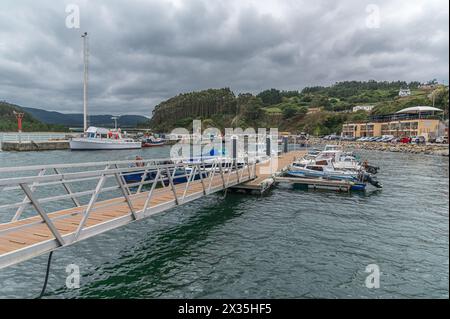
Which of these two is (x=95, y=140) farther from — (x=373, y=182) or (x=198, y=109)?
(x=198, y=109)

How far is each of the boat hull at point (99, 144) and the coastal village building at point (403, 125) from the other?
86.0 m

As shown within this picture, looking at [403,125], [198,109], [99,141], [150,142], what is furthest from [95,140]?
[198,109]

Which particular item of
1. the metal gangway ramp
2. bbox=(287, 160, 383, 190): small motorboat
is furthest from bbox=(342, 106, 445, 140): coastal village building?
the metal gangway ramp

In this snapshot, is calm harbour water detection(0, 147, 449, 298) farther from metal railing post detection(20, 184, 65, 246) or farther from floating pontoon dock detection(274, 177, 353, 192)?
floating pontoon dock detection(274, 177, 353, 192)

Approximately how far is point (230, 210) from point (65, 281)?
1199 cm

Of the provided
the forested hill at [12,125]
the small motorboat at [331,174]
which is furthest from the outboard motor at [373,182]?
the forested hill at [12,125]

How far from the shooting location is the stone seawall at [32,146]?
6588 cm

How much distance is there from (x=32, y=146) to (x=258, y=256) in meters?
72.3

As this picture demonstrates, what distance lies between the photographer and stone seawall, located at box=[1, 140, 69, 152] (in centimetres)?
6588

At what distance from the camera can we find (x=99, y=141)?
244 feet

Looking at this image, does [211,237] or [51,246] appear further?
[211,237]

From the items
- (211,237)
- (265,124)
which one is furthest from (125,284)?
(265,124)

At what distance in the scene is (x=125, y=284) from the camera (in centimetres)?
1030
